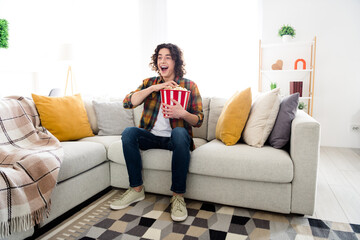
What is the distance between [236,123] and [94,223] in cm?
113

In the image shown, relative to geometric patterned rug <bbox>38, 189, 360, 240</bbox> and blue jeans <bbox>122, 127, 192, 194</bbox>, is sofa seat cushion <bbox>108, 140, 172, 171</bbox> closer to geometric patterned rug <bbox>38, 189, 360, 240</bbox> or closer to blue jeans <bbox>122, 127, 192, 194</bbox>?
blue jeans <bbox>122, 127, 192, 194</bbox>

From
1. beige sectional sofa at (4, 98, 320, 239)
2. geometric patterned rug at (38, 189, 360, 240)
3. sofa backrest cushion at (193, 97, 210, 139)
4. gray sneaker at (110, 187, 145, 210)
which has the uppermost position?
sofa backrest cushion at (193, 97, 210, 139)

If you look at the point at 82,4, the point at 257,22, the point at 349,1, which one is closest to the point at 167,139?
the point at 257,22

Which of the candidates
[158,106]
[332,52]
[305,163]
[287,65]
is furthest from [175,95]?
[332,52]

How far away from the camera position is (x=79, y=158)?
1.66 m

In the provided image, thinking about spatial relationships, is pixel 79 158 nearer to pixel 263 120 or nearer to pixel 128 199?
pixel 128 199

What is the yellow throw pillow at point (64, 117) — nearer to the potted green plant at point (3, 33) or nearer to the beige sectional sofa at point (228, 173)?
the beige sectional sofa at point (228, 173)

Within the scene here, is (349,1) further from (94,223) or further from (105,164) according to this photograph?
(94,223)

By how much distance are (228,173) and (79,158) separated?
Answer: 3.25 feet

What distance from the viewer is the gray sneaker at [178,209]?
1515 millimetres

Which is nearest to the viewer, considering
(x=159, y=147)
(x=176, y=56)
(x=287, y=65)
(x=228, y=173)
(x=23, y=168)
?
(x=23, y=168)

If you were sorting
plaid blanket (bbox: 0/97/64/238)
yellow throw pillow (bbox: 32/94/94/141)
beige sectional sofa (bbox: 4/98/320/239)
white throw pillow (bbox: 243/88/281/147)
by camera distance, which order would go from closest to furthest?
plaid blanket (bbox: 0/97/64/238), beige sectional sofa (bbox: 4/98/320/239), white throw pillow (bbox: 243/88/281/147), yellow throw pillow (bbox: 32/94/94/141)

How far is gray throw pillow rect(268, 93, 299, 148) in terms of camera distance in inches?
65.0

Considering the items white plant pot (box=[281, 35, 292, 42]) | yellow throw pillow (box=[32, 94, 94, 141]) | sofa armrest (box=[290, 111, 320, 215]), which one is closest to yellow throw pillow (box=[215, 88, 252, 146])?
sofa armrest (box=[290, 111, 320, 215])
